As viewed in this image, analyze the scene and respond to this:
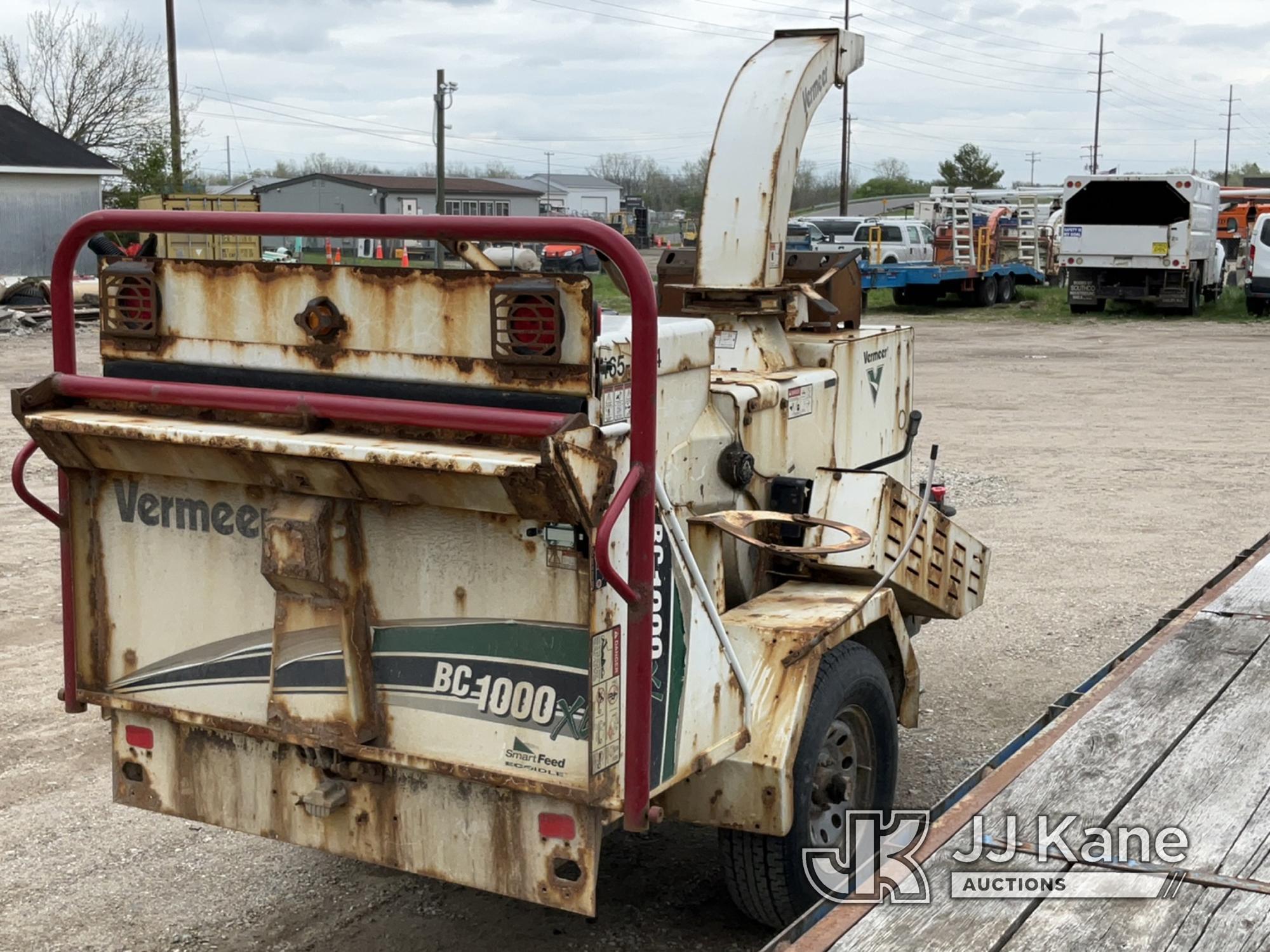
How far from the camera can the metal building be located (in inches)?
1312

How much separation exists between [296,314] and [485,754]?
118 cm

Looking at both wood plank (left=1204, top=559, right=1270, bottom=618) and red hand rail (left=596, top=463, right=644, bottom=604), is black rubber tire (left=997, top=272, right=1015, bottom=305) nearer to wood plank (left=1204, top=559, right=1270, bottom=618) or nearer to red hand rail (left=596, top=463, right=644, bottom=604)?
wood plank (left=1204, top=559, right=1270, bottom=618)

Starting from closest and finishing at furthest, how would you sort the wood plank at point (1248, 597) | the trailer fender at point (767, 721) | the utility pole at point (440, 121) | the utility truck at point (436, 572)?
1. the utility truck at point (436, 572)
2. the trailer fender at point (767, 721)
3. the wood plank at point (1248, 597)
4. the utility pole at point (440, 121)

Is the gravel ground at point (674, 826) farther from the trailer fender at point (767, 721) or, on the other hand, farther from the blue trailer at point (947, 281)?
the blue trailer at point (947, 281)

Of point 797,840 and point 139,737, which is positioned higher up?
point 139,737

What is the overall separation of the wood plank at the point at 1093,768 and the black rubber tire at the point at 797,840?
27.2 inches

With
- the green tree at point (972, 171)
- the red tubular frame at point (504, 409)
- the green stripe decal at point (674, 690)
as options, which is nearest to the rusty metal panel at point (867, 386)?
the green stripe decal at point (674, 690)

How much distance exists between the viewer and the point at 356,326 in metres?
3.59

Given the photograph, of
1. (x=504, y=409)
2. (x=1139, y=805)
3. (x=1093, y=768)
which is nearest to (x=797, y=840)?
(x=1093, y=768)

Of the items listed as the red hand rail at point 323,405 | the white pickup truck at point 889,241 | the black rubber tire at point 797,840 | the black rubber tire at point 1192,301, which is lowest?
the black rubber tire at point 797,840

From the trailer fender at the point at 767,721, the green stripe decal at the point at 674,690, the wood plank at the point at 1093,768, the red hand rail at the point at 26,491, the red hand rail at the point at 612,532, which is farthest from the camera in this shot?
the trailer fender at the point at 767,721

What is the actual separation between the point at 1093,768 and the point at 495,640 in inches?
59.6

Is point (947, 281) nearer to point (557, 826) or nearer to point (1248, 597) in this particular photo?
point (1248, 597)

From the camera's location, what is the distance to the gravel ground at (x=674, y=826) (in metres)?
4.57
